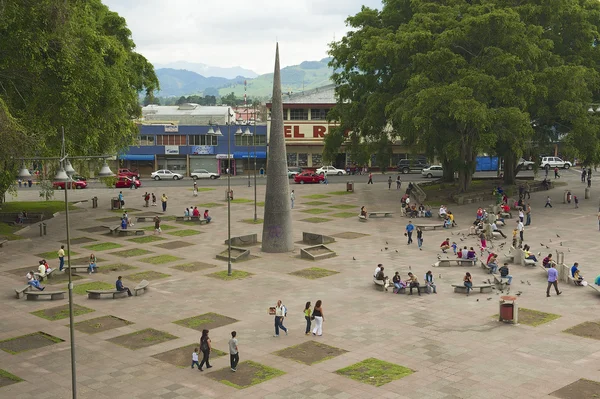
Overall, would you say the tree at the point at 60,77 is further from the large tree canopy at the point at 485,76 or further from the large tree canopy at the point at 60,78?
the large tree canopy at the point at 485,76

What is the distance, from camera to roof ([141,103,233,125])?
98.9 m

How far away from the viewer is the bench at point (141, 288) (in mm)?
31141

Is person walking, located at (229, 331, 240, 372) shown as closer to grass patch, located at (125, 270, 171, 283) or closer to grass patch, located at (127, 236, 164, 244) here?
grass patch, located at (125, 270, 171, 283)

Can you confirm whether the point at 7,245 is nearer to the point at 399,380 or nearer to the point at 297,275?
the point at 297,275

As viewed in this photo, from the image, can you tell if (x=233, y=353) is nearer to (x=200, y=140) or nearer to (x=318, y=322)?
(x=318, y=322)

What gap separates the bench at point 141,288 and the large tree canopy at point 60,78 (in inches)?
294

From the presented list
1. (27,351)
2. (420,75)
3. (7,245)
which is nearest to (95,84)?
(7,245)

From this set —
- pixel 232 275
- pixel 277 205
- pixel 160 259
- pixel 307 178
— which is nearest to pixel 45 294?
pixel 232 275

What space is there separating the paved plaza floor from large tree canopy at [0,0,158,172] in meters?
7.30

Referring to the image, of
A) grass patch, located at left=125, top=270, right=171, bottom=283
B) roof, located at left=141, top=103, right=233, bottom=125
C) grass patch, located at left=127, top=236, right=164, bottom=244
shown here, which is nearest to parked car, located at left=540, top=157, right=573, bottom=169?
roof, located at left=141, top=103, right=233, bottom=125

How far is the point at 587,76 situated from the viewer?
2175 inches

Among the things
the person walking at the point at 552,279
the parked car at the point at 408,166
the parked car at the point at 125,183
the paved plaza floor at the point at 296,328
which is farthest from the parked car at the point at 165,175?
the person walking at the point at 552,279

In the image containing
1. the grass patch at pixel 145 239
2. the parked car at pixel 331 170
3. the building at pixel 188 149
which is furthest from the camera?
the building at pixel 188 149

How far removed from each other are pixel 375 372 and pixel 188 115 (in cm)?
8292
